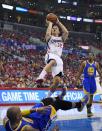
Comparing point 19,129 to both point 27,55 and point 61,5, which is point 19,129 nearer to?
point 27,55

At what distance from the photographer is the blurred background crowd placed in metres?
22.3

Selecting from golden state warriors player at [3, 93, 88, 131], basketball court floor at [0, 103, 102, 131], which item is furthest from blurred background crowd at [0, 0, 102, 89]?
golden state warriors player at [3, 93, 88, 131]

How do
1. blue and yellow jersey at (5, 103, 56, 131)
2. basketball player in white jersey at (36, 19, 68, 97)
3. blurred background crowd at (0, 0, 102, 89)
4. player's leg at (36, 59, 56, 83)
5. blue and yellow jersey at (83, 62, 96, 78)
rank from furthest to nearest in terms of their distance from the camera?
1. blurred background crowd at (0, 0, 102, 89)
2. blue and yellow jersey at (83, 62, 96, 78)
3. basketball player in white jersey at (36, 19, 68, 97)
4. player's leg at (36, 59, 56, 83)
5. blue and yellow jersey at (5, 103, 56, 131)

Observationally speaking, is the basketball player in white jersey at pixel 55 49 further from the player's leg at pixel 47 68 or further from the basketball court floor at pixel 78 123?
the basketball court floor at pixel 78 123

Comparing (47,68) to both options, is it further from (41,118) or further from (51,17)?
(41,118)

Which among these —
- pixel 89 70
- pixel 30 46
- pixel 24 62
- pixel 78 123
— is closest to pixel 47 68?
pixel 78 123

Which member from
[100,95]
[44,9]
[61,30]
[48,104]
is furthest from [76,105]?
[44,9]

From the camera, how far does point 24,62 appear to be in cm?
2794

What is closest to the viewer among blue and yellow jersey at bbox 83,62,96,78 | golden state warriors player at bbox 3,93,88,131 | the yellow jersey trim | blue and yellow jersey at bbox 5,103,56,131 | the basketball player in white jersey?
golden state warriors player at bbox 3,93,88,131

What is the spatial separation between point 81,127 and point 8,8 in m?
36.1

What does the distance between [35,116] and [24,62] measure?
22245 mm

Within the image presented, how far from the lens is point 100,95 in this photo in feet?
54.9

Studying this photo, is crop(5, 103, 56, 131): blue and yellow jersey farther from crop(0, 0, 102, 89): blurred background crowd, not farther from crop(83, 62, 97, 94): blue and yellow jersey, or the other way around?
crop(0, 0, 102, 89): blurred background crowd

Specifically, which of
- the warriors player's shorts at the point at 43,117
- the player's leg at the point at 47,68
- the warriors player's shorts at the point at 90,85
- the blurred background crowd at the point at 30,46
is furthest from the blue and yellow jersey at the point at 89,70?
the blurred background crowd at the point at 30,46
